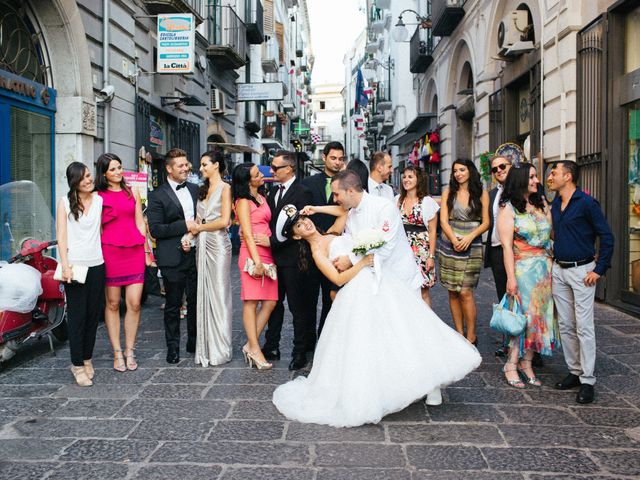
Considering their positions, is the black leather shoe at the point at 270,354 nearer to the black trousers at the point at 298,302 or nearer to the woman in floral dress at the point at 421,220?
the black trousers at the point at 298,302

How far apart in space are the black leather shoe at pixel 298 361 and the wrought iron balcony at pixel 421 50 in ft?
60.1

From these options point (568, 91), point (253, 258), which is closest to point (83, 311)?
point (253, 258)

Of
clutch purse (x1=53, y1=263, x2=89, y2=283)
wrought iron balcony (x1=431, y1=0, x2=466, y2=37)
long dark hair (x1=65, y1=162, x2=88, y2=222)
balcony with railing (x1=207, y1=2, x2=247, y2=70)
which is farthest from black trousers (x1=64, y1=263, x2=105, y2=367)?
balcony with railing (x1=207, y1=2, x2=247, y2=70)

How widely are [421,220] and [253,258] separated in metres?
1.87

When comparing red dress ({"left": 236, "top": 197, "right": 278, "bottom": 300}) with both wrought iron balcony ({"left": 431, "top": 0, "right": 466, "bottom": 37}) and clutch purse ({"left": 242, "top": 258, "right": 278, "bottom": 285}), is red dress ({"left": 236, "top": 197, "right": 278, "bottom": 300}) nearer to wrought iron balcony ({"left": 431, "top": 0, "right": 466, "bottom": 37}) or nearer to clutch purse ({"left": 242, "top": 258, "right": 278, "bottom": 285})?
clutch purse ({"left": 242, "top": 258, "right": 278, "bottom": 285})

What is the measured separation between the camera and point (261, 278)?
5973 mm

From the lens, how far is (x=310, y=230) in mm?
4906

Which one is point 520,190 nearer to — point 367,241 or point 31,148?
point 367,241

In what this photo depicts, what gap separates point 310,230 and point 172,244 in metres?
1.87

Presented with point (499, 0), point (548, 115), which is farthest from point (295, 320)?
point (499, 0)

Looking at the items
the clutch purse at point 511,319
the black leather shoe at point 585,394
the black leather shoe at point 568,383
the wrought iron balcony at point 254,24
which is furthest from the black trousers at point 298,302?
the wrought iron balcony at point 254,24

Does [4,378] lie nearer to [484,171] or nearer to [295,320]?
[295,320]

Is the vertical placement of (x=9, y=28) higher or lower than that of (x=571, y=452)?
higher

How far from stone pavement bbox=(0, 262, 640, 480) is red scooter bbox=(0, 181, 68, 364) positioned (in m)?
0.60
